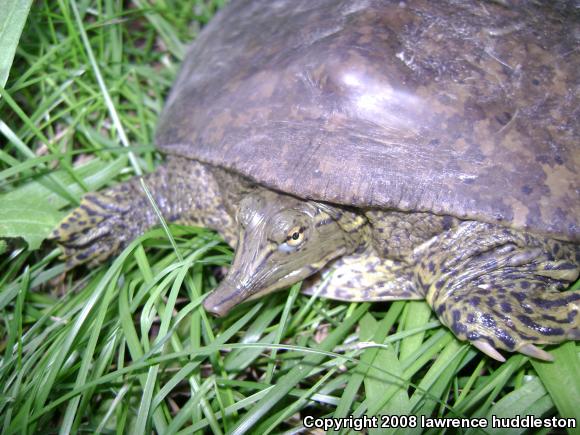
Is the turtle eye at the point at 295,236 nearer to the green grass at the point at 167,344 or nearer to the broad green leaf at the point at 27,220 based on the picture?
the green grass at the point at 167,344

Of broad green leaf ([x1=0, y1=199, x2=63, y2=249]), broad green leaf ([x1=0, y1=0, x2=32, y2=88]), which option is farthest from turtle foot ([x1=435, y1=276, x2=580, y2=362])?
broad green leaf ([x1=0, y1=0, x2=32, y2=88])

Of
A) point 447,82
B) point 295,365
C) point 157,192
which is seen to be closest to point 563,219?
point 447,82

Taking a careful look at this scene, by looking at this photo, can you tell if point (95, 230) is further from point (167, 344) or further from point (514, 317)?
point (514, 317)

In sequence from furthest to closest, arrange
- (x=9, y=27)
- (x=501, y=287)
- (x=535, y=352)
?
(x=9, y=27)
(x=501, y=287)
(x=535, y=352)

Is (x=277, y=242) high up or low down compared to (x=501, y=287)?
up

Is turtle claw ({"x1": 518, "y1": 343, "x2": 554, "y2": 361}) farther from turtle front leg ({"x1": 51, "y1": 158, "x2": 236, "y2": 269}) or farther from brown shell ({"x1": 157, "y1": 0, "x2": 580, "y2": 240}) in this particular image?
turtle front leg ({"x1": 51, "y1": 158, "x2": 236, "y2": 269})

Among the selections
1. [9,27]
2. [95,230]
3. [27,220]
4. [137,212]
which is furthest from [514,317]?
[9,27]

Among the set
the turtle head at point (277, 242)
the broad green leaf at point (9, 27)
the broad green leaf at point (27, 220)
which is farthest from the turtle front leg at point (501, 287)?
the broad green leaf at point (9, 27)

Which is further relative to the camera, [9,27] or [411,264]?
[9,27]
